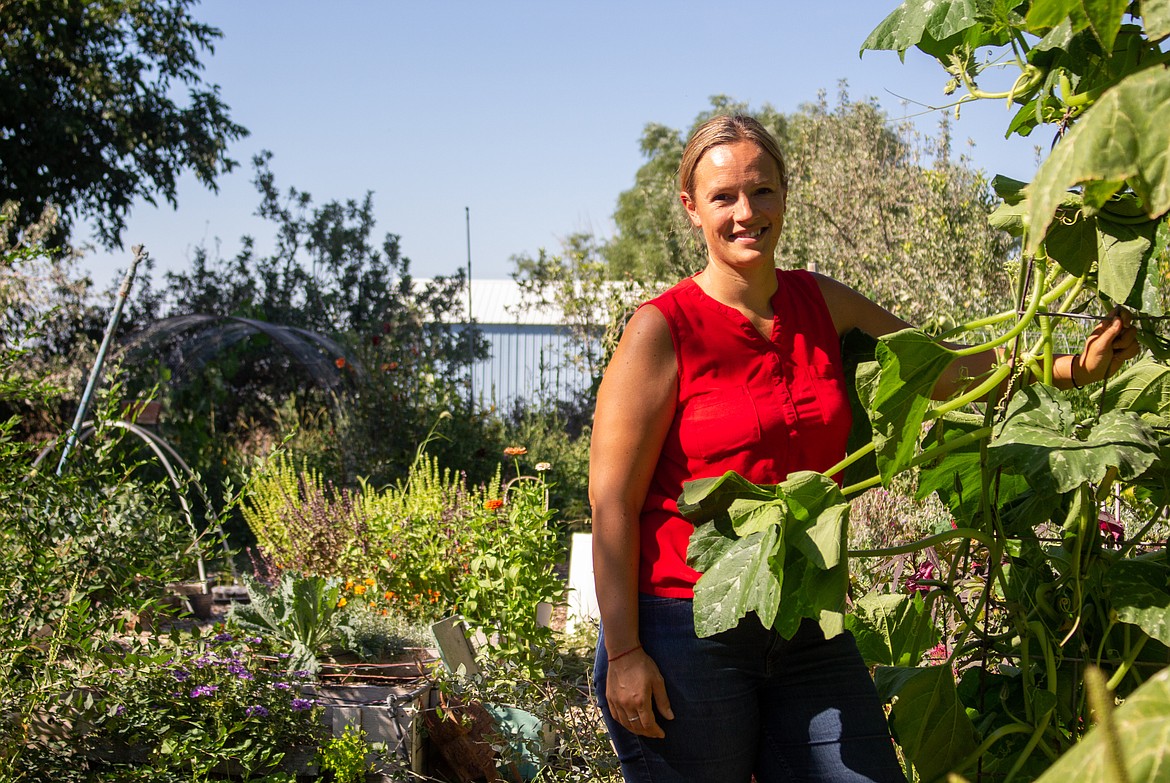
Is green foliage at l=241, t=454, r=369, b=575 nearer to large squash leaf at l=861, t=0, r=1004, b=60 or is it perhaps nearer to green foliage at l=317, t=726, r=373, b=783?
green foliage at l=317, t=726, r=373, b=783

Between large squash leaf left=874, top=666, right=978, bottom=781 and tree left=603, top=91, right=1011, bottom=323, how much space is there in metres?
3.34

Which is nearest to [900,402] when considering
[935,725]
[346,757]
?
[935,725]

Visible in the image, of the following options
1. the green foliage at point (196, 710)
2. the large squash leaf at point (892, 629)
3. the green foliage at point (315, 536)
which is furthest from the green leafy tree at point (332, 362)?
the large squash leaf at point (892, 629)

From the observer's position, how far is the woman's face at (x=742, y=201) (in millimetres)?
1670

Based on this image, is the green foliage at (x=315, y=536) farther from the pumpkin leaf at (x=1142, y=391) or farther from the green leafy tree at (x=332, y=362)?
the pumpkin leaf at (x=1142, y=391)

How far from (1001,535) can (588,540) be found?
3.44 metres

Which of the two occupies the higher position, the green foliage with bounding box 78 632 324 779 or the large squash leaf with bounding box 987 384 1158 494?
the large squash leaf with bounding box 987 384 1158 494

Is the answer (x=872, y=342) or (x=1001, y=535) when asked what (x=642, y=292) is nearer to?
(x=872, y=342)

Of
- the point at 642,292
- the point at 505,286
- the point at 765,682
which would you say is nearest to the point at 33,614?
the point at 765,682

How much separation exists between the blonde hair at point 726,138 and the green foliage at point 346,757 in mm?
2021

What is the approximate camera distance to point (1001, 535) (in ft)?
4.16

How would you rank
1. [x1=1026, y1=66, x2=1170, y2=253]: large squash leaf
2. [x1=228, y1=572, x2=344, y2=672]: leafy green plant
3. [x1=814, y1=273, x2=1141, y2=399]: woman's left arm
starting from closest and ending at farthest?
1. [x1=1026, y1=66, x2=1170, y2=253]: large squash leaf
2. [x1=814, y1=273, x2=1141, y2=399]: woman's left arm
3. [x1=228, y1=572, x2=344, y2=672]: leafy green plant

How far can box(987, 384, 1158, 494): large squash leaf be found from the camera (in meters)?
1.05

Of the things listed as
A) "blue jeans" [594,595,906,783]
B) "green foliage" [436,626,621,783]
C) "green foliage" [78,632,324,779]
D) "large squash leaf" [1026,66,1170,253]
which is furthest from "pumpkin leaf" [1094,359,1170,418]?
"green foliage" [78,632,324,779]
